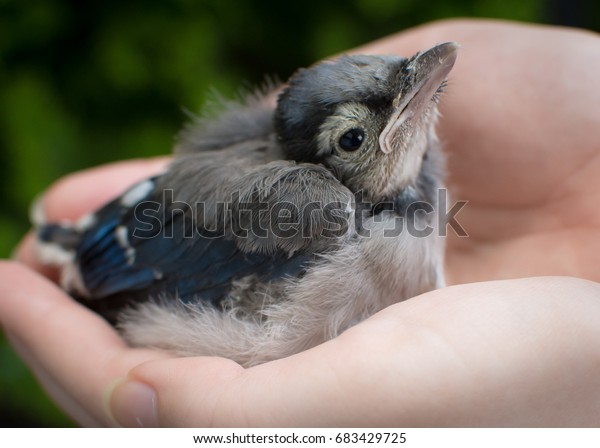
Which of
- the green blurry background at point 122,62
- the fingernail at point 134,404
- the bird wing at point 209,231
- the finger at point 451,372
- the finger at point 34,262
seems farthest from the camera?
the green blurry background at point 122,62

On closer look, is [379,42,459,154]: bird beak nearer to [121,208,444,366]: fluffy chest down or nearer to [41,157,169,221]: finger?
[121,208,444,366]: fluffy chest down

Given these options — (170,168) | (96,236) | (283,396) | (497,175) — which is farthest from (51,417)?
(497,175)

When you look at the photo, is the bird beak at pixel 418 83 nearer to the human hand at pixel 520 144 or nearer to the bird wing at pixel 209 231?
the bird wing at pixel 209 231

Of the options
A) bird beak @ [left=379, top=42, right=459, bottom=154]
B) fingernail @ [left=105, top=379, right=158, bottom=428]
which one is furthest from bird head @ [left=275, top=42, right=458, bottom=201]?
fingernail @ [left=105, top=379, right=158, bottom=428]

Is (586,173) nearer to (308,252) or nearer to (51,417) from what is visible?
(308,252)

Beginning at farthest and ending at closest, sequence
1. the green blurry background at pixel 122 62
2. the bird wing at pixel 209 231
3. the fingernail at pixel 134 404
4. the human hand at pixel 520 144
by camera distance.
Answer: the green blurry background at pixel 122 62 < the human hand at pixel 520 144 < the bird wing at pixel 209 231 < the fingernail at pixel 134 404

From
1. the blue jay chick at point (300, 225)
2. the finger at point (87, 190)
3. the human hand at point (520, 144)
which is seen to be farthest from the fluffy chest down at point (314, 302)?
the finger at point (87, 190)

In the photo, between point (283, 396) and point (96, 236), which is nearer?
point (283, 396)
